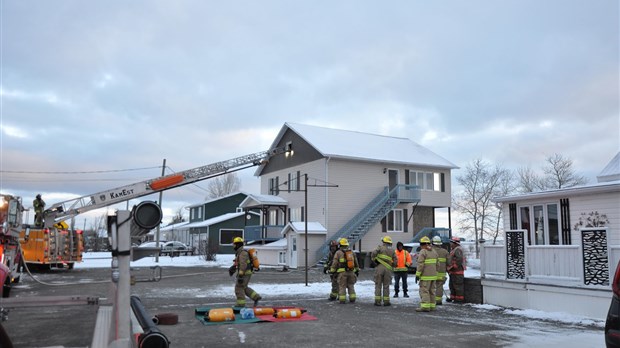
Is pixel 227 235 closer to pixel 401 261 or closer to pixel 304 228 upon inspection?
pixel 304 228

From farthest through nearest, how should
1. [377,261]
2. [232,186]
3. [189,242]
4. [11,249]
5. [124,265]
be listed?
[232,186]
[189,242]
[377,261]
[11,249]
[124,265]

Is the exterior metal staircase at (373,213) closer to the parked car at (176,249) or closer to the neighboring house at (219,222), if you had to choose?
the neighboring house at (219,222)

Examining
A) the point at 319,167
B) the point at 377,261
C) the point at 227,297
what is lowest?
the point at 227,297

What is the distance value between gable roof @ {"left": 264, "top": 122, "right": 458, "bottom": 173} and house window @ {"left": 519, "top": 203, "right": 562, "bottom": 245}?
16.0 m

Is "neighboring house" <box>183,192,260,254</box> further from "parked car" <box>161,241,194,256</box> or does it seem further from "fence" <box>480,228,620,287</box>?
"fence" <box>480,228,620,287</box>

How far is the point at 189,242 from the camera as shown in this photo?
189 feet

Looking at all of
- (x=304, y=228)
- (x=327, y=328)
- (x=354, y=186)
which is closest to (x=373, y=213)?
(x=354, y=186)

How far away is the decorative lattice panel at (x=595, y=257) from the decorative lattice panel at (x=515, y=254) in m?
1.80

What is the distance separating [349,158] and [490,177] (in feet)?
107

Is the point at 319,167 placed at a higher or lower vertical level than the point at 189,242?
higher

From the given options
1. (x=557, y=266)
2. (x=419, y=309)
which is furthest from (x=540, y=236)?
(x=419, y=309)

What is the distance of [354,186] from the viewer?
33.8m

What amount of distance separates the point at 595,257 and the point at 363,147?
25.8 m

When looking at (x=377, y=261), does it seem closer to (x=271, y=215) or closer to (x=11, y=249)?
(x=11, y=249)
